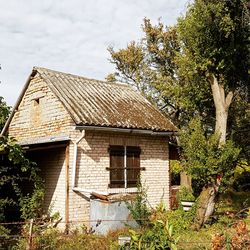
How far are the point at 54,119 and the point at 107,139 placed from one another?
2.21 metres

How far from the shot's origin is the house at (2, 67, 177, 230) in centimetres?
1309

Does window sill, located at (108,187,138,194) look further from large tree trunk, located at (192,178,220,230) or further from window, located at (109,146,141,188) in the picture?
large tree trunk, located at (192,178,220,230)

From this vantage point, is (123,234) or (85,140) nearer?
(123,234)

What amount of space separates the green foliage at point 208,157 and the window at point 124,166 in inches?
103

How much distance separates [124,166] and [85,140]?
2.01 metres

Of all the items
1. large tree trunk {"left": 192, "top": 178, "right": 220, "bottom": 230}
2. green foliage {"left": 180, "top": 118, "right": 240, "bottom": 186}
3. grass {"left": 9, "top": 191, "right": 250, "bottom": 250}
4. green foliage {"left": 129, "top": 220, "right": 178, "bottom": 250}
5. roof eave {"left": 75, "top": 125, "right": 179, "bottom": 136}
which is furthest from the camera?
roof eave {"left": 75, "top": 125, "right": 179, "bottom": 136}

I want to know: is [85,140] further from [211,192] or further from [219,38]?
[219,38]

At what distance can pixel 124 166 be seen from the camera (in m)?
14.4

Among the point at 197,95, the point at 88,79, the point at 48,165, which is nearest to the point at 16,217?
the point at 48,165

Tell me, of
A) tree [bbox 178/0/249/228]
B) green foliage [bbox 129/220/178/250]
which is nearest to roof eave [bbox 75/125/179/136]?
tree [bbox 178/0/249/228]

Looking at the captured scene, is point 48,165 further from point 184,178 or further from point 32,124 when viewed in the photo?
point 184,178

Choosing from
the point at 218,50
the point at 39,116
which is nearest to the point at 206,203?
the point at 218,50

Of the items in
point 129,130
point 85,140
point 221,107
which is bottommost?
point 85,140

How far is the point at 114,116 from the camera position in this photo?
14711 mm
